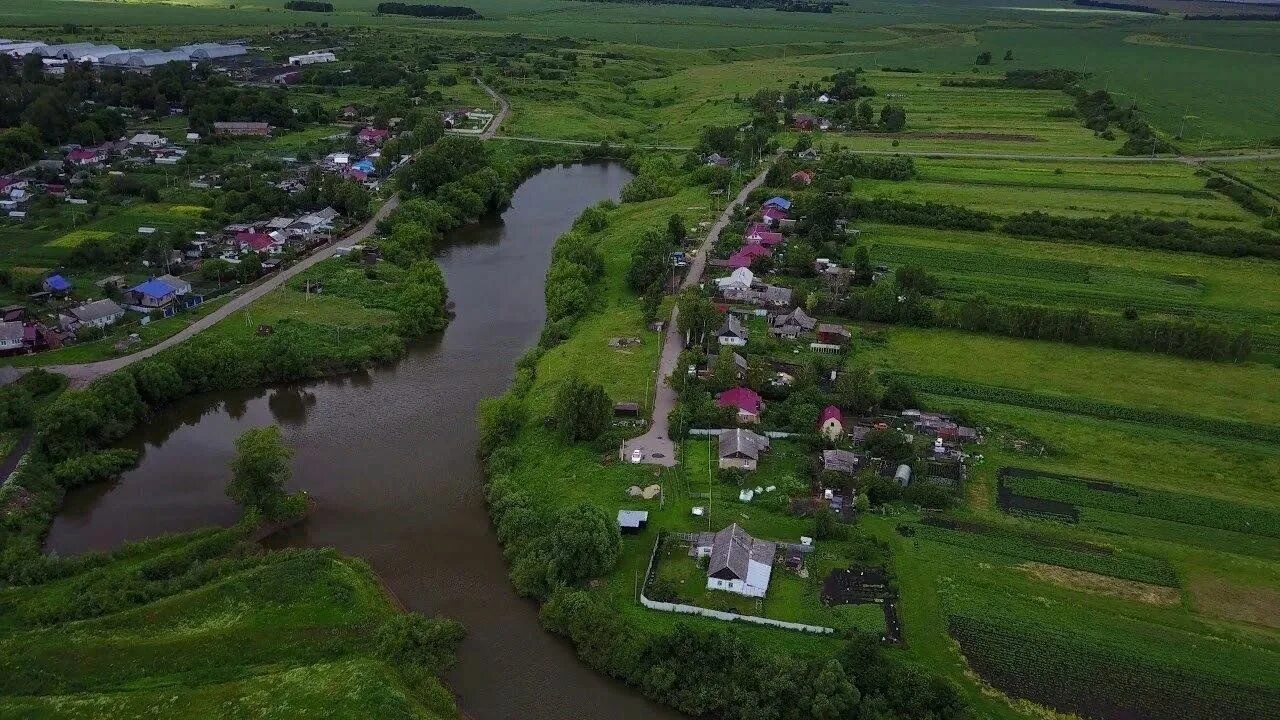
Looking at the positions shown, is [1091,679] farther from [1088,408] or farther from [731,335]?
[731,335]

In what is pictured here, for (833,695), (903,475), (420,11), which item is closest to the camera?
(833,695)

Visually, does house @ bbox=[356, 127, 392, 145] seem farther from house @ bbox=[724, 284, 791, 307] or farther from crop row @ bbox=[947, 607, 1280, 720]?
crop row @ bbox=[947, 607, 1280, 720]

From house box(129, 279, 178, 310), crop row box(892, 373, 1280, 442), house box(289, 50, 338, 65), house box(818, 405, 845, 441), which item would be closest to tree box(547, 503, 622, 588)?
house box(818, 405, 845, 441)

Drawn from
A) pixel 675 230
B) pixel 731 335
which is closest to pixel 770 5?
pixel 675 230

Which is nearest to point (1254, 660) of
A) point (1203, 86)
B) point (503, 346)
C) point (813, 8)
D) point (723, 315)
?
point (723, 315)

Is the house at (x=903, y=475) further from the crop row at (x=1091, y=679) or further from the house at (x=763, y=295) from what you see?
the house at (x=763, y=295)

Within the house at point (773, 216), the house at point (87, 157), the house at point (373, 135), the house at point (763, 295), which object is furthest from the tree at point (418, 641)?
the house at point (373, 135)

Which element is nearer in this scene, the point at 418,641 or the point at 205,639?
the point at 205,639
